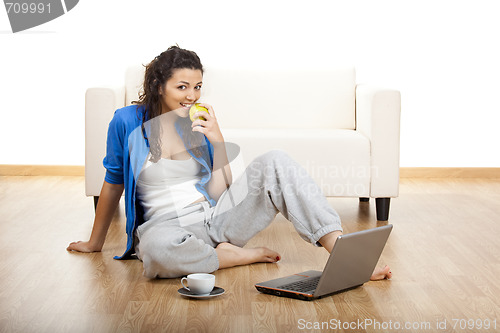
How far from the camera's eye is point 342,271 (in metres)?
2.10

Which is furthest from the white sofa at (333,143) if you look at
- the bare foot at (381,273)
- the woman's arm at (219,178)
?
the bare foot at (381,273)

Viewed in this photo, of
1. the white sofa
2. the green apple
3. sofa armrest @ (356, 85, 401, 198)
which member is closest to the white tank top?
the green apple

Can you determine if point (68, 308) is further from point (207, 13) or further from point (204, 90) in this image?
point (207, 13)

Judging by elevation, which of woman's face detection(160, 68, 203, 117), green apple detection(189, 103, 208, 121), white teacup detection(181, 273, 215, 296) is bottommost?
white teacup detection(181, 273, 215, 296)

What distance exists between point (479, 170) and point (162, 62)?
311cm

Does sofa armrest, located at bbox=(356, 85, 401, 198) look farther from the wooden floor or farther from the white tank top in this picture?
the white tank top

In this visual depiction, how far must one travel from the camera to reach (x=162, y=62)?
96.7 inches

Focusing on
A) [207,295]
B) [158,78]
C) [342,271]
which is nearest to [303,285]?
[342,271]

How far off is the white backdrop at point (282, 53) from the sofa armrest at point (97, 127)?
54.3 inches

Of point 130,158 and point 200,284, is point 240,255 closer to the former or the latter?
point 200,284

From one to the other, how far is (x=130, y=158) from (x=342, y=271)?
33.1 inches

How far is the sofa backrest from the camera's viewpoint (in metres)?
3.89

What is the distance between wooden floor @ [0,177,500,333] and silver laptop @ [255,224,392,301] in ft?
0.10

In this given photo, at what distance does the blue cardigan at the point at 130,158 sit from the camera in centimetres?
244
